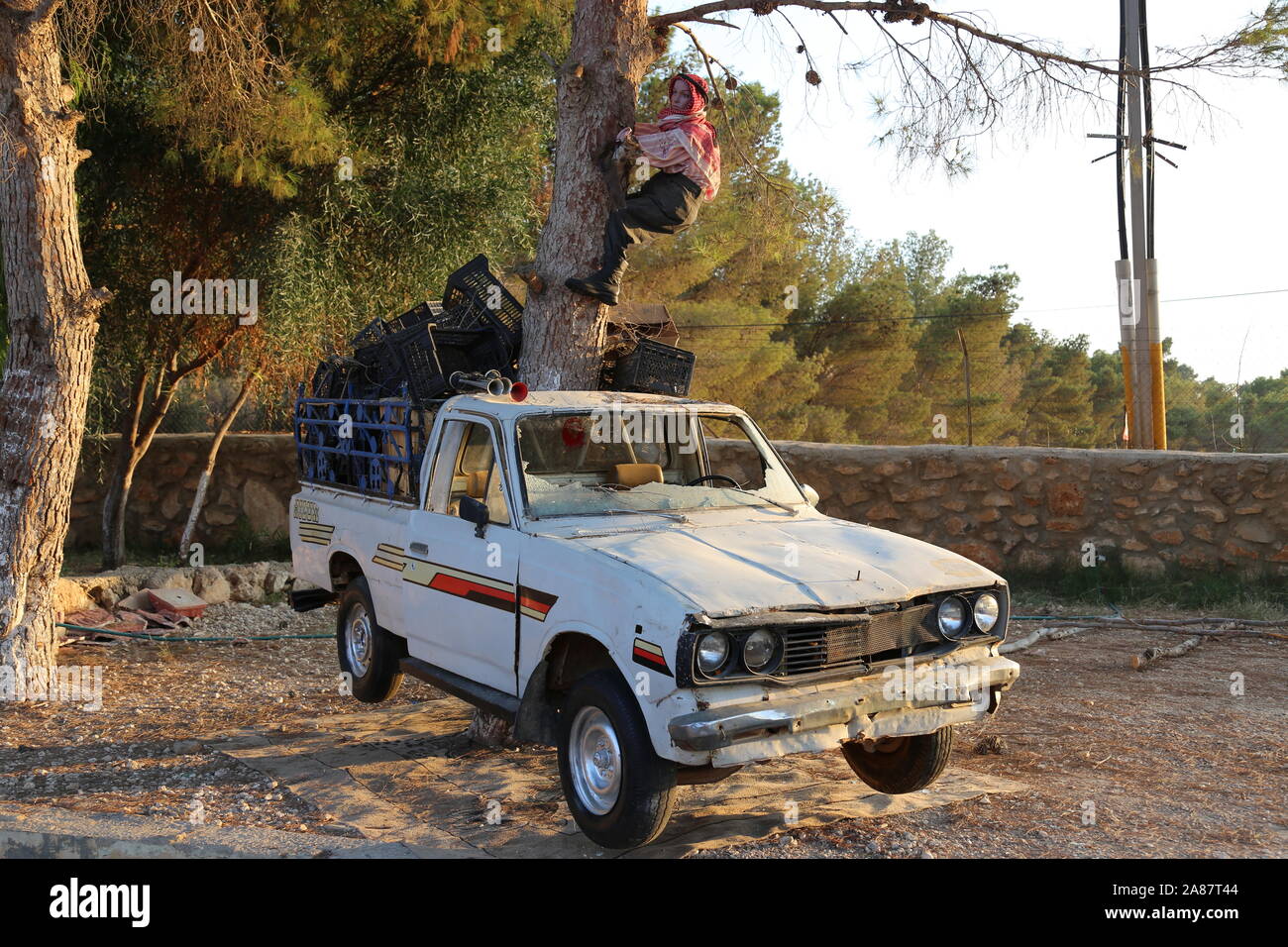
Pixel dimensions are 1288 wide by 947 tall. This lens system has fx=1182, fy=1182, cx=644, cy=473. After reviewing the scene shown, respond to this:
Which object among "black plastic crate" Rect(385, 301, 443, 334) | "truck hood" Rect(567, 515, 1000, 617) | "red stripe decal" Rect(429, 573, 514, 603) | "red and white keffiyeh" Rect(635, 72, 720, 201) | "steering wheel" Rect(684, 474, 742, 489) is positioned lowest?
"red stripe decal" Rect(429, 573, 514, 603)

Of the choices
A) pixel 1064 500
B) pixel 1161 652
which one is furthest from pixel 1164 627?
pixel 1064 500

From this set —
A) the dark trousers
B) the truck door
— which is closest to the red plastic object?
the truck door

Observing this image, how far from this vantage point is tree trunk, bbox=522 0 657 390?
23.0 ft

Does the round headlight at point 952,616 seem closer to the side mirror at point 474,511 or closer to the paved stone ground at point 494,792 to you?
the paved stone ground at point 494,792

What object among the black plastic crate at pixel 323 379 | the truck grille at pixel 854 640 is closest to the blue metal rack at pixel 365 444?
the black plastic crate at pixel 323 379

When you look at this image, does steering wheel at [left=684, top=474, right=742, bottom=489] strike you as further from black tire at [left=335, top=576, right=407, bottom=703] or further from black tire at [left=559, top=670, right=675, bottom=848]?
black tire at [left=335, top=576, right=407, bottom=703]

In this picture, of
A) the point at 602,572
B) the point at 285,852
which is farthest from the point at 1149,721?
the point at 285,852

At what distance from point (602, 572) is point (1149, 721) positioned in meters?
3.95

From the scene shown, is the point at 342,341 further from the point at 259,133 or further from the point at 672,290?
the point at 672,290

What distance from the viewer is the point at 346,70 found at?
1119 centimetres

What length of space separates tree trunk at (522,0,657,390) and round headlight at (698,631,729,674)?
9.46ft

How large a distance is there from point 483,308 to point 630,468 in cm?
193

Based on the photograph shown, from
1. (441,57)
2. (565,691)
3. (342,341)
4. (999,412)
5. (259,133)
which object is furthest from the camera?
(999,412)

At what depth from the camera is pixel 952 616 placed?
16.6 ft
